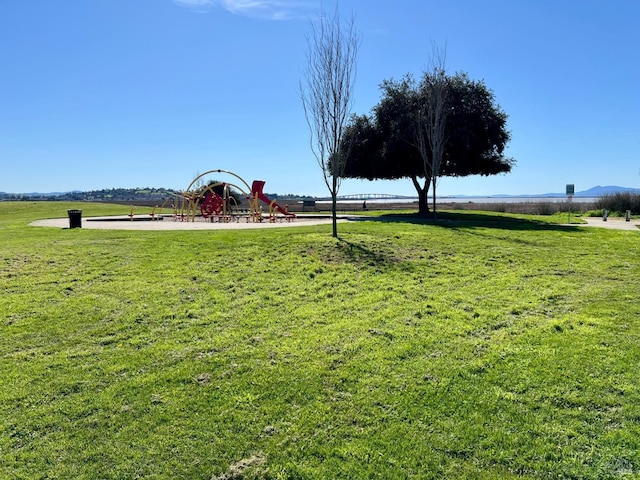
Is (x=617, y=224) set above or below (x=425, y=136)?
below

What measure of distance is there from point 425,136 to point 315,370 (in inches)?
791

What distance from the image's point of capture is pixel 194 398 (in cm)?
434

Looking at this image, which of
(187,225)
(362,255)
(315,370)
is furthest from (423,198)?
(315,370)

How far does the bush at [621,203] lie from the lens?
34.0 meters

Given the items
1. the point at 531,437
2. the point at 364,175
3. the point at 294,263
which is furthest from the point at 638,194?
the point at 531,437

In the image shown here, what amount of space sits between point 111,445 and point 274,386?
1.50m

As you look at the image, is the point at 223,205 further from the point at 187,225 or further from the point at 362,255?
the point at 362,255

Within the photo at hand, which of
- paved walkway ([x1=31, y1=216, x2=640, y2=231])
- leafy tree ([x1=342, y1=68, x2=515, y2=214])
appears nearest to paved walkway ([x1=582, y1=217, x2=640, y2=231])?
paved walkway ([x1=31, y1=216, x2=640, y2=231])

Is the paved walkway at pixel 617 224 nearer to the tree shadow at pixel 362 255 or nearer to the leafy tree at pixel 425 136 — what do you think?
the leafy tree at pixel 425 136

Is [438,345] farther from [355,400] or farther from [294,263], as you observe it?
[294,263]

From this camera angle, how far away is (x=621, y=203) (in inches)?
1374

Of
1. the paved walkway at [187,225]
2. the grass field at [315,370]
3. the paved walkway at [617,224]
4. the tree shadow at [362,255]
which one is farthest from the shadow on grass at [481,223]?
the grass field at [315,370]

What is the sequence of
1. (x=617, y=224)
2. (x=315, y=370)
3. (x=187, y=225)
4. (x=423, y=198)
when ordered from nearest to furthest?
(x=315, y=370), (x=187, y=225), (x=617, y=224), (x=423, y=198)

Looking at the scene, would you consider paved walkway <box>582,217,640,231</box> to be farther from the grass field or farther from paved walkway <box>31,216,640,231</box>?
the grass field
